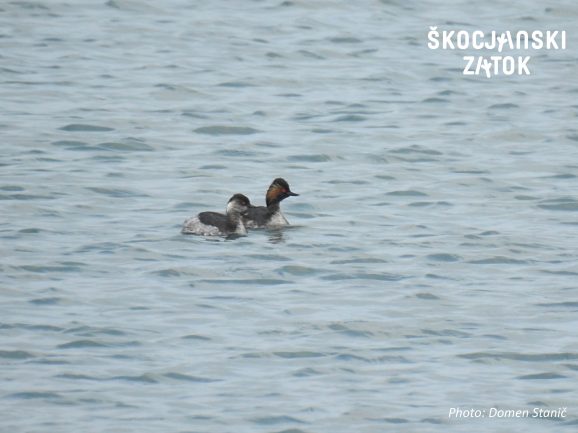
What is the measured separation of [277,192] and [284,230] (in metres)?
0.51

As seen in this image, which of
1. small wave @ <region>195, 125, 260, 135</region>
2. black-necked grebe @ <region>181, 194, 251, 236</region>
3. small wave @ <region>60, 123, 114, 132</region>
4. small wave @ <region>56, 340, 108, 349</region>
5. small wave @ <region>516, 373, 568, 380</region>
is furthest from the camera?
small wave @ <region>195, 125, 260, 135</region>

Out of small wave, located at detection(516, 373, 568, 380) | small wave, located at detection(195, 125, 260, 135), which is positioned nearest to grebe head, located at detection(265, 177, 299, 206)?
small wave, located at detection(195, 125, 260, 135)

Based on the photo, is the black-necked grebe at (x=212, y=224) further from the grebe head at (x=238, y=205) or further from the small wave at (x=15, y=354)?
the small wave at (x=15, y=354)

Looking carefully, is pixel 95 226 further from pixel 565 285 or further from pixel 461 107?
pixel 461 107

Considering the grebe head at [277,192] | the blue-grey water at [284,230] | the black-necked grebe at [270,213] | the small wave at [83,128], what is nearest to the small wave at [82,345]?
the blue-grey water at [284,230]

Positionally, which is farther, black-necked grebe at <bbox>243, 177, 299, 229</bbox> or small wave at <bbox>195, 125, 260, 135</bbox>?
small wave at <bbox>195, 125, 260, 135</bbox>

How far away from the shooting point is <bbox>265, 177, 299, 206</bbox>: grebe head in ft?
51.8

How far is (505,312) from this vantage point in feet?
41.5

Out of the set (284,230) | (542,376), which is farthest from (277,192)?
(542,376)

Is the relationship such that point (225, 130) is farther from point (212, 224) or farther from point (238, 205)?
point (212, 224)

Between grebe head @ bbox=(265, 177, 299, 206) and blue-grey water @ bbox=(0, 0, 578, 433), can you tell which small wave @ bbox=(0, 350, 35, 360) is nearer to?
blue-grey water @ bbox=(0, 0, 578, 433)

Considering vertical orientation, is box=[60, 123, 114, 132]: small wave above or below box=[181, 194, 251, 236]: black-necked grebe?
above

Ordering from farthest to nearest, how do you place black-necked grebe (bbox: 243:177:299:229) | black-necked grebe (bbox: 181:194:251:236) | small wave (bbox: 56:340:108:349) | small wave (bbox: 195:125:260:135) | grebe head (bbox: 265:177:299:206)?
small wave (bbox: 195:125:260:135) < grebe head (bbox: 265:177:299:206) < black-necked grebe (bbox: 243:177:299:229) < black-necked grebe (bbox: 181:194:251:236) < small wave (bbox: 56:340:108:349)

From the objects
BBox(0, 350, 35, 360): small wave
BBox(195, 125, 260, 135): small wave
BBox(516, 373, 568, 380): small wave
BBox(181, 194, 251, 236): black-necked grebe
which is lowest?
BBox(516, 373, 568, 380): small wave
